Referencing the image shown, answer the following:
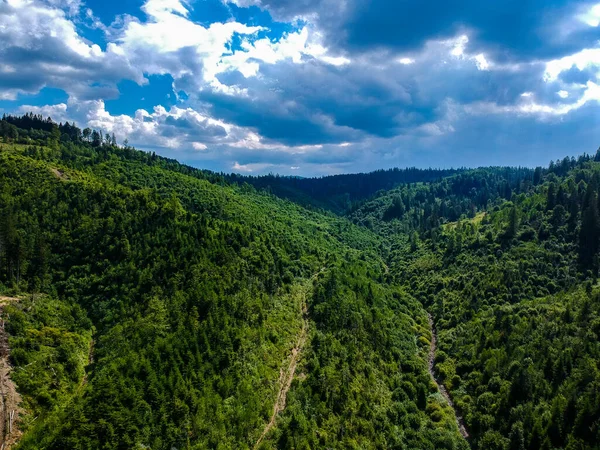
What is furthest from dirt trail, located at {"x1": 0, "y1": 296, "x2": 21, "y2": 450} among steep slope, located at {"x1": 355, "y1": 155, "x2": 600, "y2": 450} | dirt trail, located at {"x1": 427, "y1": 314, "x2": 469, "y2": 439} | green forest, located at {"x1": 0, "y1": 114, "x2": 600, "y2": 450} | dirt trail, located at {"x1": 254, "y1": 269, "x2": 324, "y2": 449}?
dirt trail, located at {"x1": 427, "y1": 314, "x2": 469, "y2": 439}

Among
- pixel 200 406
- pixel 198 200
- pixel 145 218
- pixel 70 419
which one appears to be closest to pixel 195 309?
pixel 200 406

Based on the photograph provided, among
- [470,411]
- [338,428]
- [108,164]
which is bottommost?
[470,411]

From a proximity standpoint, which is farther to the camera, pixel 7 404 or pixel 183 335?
pixel 183 335

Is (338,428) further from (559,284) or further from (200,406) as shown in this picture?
(559,284)

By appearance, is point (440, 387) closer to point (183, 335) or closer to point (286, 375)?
point (286, 375)

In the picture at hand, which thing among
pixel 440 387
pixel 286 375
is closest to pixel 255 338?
pixel 286 375
